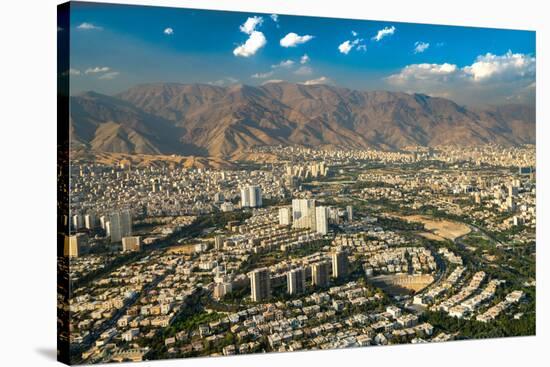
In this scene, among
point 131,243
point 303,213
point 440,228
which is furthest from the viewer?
point 440,228

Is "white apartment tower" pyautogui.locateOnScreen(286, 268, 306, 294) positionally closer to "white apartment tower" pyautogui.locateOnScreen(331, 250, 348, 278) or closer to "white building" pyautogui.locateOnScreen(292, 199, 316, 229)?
"white apartment tower" pyautogui.locateOnScreen(331, 250, 348, 278)

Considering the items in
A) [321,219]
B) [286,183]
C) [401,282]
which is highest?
[286,183]

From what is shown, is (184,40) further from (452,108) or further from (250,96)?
(452,108)

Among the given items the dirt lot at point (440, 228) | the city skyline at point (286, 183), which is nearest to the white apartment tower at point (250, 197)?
the city skyline at point (286, 183)

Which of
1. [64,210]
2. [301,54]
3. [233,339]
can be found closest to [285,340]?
[233,339]

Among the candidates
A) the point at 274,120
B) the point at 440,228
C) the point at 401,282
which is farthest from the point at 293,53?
the point at 401,282

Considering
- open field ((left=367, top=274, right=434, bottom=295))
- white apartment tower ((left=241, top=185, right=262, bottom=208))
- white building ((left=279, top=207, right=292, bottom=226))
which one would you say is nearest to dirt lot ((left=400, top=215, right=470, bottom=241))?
open field ((left=367, top=274, right=434, bottom=295))

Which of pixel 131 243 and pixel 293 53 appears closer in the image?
pixel 131 243

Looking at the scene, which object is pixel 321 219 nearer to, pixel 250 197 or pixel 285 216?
pixel 285 216

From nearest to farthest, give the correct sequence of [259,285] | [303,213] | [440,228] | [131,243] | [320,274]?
[131,243]
[259,285]
[320,274]
[303,213]
[440,228]
